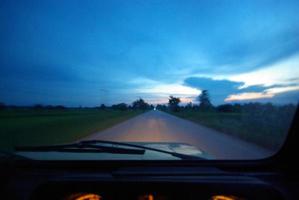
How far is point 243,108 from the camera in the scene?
4.36m

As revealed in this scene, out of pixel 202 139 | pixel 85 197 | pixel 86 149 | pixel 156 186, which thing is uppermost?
pixel 86 149

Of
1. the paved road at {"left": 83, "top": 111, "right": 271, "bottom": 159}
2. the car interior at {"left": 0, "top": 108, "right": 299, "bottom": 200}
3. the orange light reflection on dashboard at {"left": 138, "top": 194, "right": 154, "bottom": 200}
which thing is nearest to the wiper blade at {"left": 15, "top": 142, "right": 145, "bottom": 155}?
the car interior at {"left": 0, "top": 108, "right": 299, "bottom": 200}

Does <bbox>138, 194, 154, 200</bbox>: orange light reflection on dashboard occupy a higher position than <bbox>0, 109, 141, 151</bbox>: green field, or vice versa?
<bbox>138, 194, 154, 200</bbox>: orange light reflection on dashboard

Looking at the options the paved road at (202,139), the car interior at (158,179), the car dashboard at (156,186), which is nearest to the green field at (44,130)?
the car interior at (158,179)

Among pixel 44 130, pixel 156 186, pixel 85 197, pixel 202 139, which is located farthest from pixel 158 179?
pixel 44 130

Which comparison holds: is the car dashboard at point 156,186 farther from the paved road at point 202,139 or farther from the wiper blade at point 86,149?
the paved road at point 202,139

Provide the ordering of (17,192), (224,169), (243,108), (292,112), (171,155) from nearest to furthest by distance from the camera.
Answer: (17,192) → (224,169) → (292,112) → (171,155) → (243,108)

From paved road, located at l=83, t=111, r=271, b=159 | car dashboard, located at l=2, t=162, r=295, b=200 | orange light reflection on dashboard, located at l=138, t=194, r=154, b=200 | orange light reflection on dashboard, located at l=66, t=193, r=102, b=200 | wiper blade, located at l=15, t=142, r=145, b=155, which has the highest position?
wiper blade, located at l=15, t=142, r=145, b=155

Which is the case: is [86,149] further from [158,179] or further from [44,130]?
[44,130]

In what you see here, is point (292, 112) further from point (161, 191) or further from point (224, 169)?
point (161, 191)

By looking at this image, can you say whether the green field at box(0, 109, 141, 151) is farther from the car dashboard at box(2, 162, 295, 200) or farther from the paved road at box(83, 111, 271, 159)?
the paved road at box(83, 111, 271, 159)

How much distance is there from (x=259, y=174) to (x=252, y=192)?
291mm

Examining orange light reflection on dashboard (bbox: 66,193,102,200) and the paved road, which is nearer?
orange light reflection on dashboard (bbox: 66,193,102,200)

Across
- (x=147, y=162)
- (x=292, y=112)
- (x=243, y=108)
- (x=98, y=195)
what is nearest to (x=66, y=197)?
(x=98, y=195)
